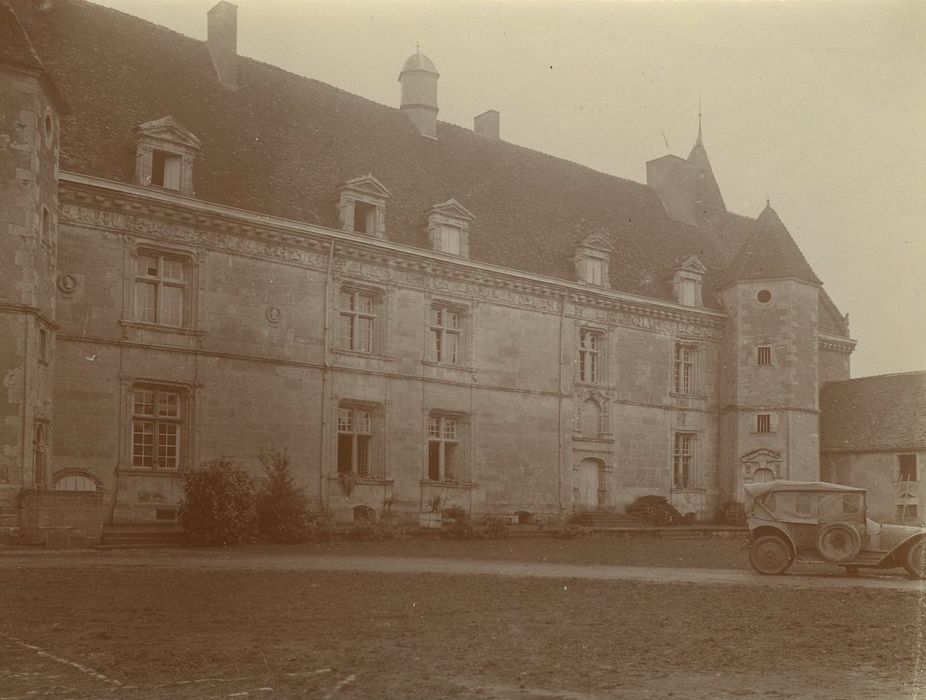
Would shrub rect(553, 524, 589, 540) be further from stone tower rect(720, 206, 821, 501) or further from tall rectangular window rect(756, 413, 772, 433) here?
tall rectangular window rect(756, 413, 772, 433)

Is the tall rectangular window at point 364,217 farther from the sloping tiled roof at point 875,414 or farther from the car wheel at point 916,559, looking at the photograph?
the sloping tiled roof at point 875,414

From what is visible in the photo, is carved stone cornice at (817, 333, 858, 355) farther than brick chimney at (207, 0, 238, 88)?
Yes

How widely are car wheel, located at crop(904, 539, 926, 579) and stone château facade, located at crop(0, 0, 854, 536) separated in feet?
46.5

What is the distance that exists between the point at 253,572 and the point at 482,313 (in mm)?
Result: 17364

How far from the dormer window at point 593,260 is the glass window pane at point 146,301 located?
47.6 feet

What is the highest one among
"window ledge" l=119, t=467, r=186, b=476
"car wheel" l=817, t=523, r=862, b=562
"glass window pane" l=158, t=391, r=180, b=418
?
"glass window pane" l=158, t=391, r=180, b=418

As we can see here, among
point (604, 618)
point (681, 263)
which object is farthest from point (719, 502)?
point (604, 618)

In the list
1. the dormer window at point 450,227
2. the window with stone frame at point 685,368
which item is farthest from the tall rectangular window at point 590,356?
the dormer window at point 450,227

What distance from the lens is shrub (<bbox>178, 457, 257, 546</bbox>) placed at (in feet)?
71.6

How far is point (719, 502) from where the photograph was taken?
37969mm

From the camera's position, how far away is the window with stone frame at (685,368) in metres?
37.7

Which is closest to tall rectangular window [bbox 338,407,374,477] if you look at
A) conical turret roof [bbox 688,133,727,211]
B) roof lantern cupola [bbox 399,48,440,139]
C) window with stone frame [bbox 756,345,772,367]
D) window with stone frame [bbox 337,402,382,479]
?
window with stone frame [bbox 337,402,382,479]

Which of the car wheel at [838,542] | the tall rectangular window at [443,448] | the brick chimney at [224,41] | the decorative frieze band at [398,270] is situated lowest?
the car wheel at [838,542]

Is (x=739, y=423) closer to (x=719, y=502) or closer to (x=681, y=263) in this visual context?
(x=719, y=502)
